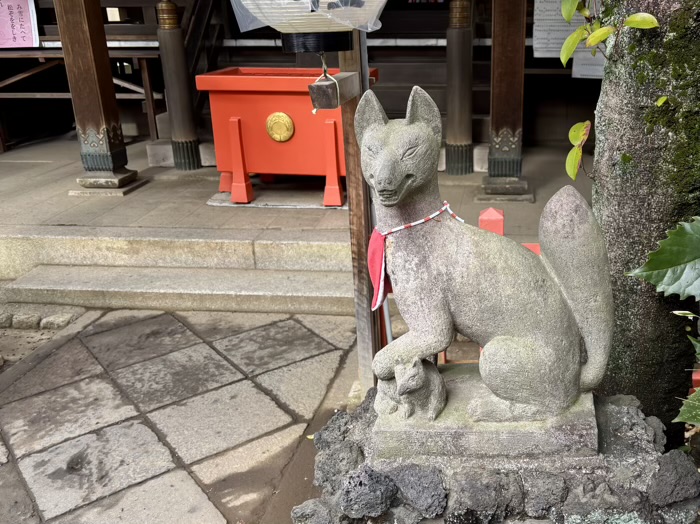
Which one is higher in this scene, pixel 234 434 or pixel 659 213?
pixel 659 213

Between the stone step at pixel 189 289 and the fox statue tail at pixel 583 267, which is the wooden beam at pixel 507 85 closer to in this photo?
Result: the stone step at pixel 189 289

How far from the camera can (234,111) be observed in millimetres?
5457

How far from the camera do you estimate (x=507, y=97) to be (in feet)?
17.1

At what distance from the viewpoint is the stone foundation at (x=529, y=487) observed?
182cm

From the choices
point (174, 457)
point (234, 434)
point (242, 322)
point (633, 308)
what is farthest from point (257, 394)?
point (633, 308)

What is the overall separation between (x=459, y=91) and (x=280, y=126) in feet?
5.29

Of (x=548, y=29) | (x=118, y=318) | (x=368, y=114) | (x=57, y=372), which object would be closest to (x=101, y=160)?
(x=118, y=318)

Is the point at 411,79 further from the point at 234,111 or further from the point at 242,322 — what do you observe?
the point at 242,322

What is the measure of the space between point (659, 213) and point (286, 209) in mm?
3548

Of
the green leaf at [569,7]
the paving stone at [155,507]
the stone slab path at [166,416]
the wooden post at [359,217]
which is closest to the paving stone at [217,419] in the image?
the stone slab path at [166,416]

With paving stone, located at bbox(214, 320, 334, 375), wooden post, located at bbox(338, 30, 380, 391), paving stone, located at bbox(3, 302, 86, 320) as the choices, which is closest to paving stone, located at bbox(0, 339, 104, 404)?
paving stone, located at bbox(3, 302, 86, 320)

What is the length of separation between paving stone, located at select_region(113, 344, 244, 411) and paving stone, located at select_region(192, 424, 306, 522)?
23.6 inches

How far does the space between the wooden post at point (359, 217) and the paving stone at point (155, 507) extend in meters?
0.95

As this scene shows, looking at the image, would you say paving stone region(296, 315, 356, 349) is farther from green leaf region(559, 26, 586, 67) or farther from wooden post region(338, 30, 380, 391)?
green leaf region(559, 26, 586, 67)
